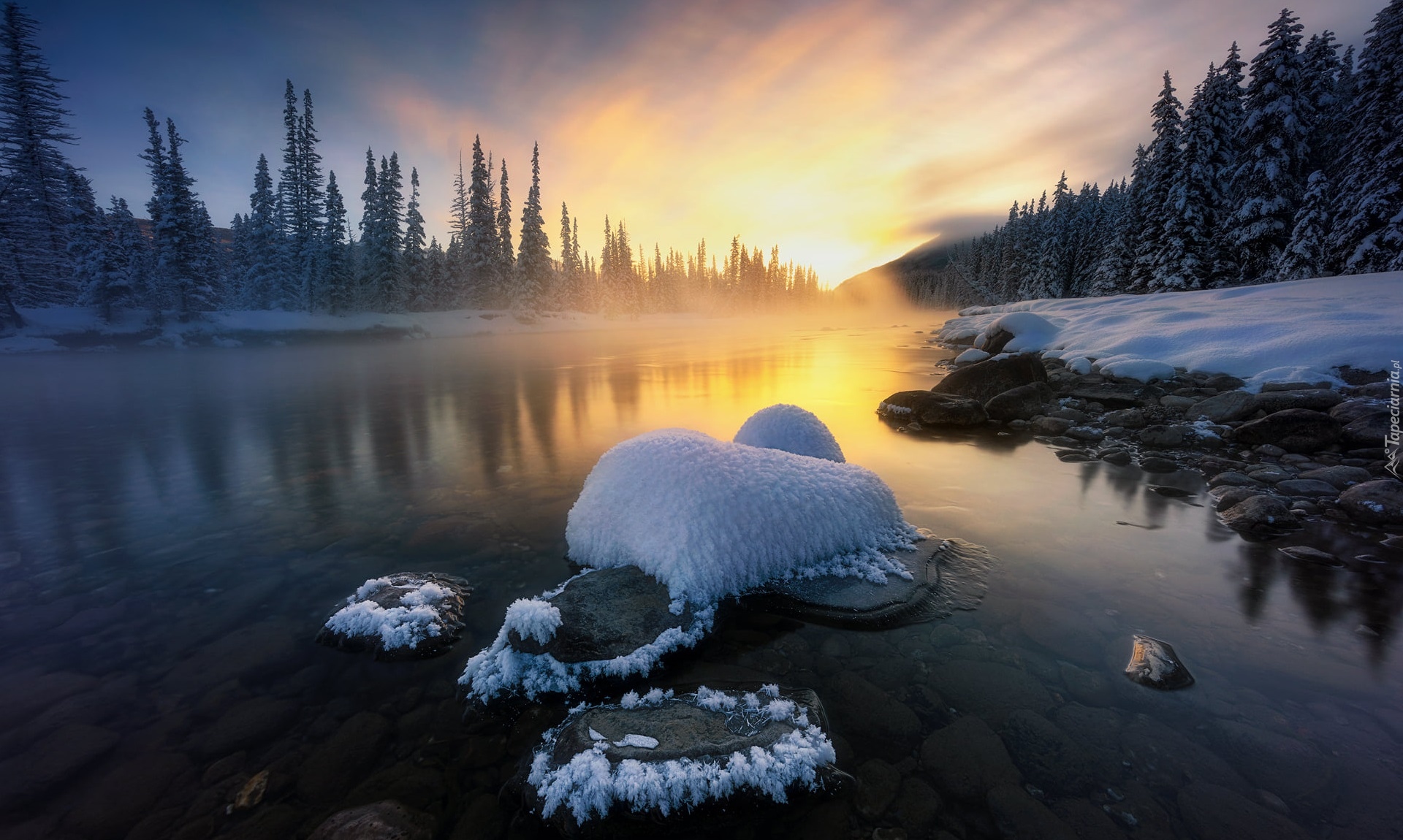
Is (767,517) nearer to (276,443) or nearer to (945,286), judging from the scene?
(276,443)

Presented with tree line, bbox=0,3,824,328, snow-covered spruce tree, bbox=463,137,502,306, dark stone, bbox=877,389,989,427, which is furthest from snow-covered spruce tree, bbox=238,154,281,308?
dark stone, bbox=877,389,989,427

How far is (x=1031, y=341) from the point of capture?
16469 mm

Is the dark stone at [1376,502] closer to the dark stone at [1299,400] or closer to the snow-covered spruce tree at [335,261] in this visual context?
the dark stone at [1299,400]

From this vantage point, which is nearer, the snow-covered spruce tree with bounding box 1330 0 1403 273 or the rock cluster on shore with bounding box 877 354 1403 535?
the rock cluster on shore with bounding box 877 354 1403 535

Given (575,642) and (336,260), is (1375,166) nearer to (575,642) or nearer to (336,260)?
(575,642)

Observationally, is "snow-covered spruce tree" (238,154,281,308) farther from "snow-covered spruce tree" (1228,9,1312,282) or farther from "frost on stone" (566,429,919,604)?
"snow-covered spruce tree" (1228,9,1312,282)

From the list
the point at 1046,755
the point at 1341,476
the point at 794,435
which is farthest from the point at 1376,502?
the point at 794,435

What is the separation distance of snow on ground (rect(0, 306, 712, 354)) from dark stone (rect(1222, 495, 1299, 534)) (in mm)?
47869

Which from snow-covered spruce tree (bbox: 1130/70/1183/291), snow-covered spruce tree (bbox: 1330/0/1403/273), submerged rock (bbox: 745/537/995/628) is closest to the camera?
submerged rock (bbox: 745/537/995/628)

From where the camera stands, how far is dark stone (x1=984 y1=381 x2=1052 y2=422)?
1020 cm

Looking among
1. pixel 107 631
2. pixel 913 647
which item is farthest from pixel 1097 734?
pixel 107 631

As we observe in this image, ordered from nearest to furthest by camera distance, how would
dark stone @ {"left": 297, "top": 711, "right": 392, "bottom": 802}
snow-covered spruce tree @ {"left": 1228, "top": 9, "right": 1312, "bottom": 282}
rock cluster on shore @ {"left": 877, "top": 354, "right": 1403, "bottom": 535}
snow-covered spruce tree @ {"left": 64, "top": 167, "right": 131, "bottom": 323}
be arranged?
dark stone @ {"left": 297, "top": 711, "right": 392, "bottom": 802} → rock cluster on shore @ {"left": 877, "top": 354, "right": 1403, "bottom": 535} → snow-covered spruce tree @ {"left": 1228, "top": 9, "right": 1312, "bottom": 282} → snow-covered spruce tree @ {"left": 64, "top": 167, "right": 131, "bottom": 323}

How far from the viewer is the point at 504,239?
159 ft

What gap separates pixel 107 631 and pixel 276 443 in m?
A: 7.18
